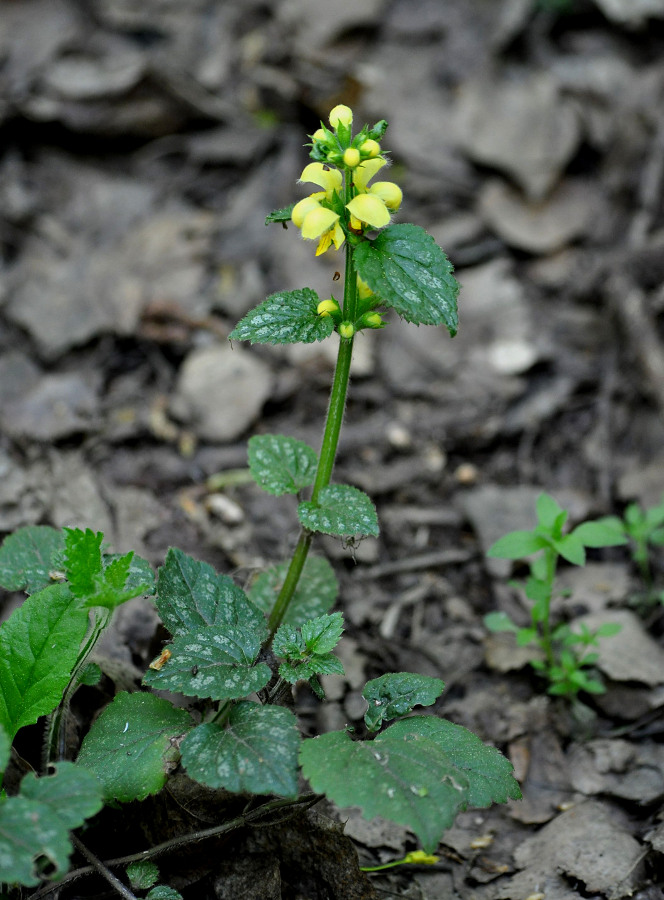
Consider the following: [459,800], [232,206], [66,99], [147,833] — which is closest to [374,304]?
[459,800]

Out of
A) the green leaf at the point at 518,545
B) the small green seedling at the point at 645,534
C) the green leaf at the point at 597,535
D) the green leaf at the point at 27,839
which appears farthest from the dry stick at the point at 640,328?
the green leaf at the point at 27,839

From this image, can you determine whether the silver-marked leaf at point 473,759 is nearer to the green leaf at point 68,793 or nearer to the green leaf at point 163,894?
the green leaf at point 163,894

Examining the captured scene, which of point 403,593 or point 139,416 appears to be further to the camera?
point 139,416

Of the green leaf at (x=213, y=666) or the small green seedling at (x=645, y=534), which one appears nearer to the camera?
the green leaf at (x=213, y=666)

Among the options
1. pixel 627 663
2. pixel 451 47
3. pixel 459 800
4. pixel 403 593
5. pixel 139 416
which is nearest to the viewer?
pixel 459 800

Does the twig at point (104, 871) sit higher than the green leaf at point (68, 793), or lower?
lower

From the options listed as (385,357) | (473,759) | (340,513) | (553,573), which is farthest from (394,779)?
(385,357)

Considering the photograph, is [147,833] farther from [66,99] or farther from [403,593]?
[66,99]
